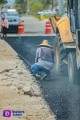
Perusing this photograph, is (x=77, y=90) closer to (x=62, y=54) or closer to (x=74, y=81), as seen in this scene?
(x=74, y=81)

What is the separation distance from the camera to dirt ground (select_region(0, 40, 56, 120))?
10223mm

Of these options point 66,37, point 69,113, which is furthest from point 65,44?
point 69,113

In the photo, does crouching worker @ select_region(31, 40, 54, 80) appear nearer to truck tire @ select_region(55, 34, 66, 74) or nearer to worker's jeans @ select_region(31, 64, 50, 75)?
worker's jeans @ select_region(31, 64, 50, 75)

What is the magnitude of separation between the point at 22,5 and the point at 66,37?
12675cm

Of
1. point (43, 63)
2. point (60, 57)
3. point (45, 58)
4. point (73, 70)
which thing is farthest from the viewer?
point (60, 57)

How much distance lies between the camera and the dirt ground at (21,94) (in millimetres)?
10223

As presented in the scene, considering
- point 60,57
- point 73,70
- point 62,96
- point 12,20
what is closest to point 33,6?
point 12,20

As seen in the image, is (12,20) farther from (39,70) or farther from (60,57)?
(39,70)

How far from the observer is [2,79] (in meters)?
14.3

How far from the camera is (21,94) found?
1214 centimetres

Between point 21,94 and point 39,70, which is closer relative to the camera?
→ point 21,94

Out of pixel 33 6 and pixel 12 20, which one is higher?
pixel 12 20

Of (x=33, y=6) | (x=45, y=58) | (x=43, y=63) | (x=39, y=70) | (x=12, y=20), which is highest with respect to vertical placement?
(x=45, y=58)

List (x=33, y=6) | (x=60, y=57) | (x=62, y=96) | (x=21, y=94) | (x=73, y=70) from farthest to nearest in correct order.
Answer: (x=33, y=6)
(x=60, y=57)
(x=73, y=70)
(x=62, y=96)
(x=21, y=94)
